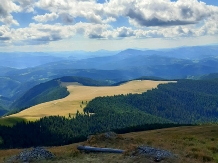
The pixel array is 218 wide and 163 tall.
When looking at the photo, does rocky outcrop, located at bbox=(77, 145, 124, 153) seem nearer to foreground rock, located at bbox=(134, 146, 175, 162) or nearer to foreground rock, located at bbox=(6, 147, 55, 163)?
foreground rock, located at bbox=(134, 146, 175, 162)

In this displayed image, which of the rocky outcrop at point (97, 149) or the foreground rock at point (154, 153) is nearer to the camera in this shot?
the foreground rock at point (154, 153)

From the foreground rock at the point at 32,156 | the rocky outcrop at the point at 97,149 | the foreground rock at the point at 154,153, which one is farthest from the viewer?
the rocky outcrop at the point at 97,149

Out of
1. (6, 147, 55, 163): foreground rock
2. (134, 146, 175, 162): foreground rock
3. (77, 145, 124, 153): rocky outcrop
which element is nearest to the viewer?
(134, 146, 175, 162): foreground rock

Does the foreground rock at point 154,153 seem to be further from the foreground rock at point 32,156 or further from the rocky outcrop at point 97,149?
the foreground rock at point 32,156

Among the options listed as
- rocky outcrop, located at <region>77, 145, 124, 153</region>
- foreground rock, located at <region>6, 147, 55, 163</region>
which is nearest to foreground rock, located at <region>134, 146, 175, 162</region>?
rocky outcrop, located at <region>77, 145, 124, 153</region>

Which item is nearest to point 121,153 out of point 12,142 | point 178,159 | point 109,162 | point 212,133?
point 109,162

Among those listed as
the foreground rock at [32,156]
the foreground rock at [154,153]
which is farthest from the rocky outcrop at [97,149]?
the foreground rock at [32,156]

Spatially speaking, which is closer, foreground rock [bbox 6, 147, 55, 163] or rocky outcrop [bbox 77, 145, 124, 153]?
foreground rock [bbox 6, 147, 55, 163]

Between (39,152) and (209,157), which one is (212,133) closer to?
(209,157)

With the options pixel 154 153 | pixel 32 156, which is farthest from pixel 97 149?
pixel 32 156

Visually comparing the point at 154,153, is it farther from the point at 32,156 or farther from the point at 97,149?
the point at 32,156

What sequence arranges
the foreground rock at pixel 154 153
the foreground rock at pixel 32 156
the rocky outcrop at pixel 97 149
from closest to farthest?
the foreground rock at pixel 154 153
the foreground rock at pixel 32 156
the rocky outcrop at pixel 97 149
